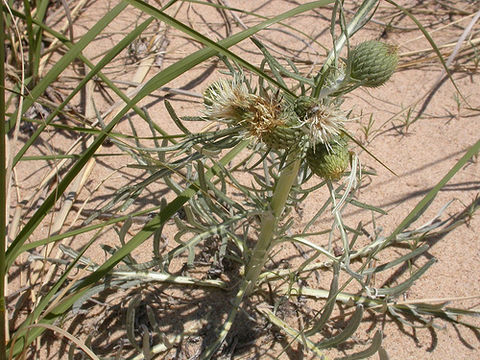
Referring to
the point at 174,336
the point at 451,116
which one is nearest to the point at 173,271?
the point at 174,336

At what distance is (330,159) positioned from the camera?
3.87 ft

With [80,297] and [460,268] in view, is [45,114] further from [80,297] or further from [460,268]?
[460,268]

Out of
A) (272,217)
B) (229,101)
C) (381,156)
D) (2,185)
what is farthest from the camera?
(381,156)

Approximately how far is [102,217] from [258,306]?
0.66 m

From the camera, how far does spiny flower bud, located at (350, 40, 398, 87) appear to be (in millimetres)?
1197

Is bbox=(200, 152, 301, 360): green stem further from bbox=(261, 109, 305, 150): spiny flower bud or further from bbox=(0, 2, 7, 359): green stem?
bbox=(0, 2, 7, 359): green stem

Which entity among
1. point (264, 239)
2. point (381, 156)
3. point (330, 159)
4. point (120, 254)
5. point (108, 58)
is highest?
point (381, 156)

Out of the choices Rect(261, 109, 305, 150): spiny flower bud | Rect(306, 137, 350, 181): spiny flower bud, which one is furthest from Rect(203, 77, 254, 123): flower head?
Result: Rect(306, 137, 350, 181): spiny flower bud

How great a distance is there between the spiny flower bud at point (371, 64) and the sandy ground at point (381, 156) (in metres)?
0.09

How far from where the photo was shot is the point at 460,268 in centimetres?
180

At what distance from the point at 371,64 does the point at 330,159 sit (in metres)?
0.23

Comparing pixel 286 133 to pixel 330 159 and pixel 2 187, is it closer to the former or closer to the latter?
pixel 330 159

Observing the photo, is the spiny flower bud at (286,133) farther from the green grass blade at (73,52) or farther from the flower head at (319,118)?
the green grass blade at (73,52)

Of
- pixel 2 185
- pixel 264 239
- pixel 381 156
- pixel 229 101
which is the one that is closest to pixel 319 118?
pixel 229 101
